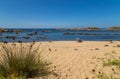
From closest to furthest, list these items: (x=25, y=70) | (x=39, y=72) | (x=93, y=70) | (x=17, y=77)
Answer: (x=17, y=77) → (x=25, y=70) → (x=39, y=72) → (x=93, y=70)

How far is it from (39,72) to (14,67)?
82cm

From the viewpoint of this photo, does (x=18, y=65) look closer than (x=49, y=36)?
Yes

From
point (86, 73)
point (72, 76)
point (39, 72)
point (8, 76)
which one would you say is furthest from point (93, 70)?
point (8, 76)

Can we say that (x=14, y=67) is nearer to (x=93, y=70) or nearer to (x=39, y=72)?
(x=39, y=72)

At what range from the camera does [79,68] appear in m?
6.46

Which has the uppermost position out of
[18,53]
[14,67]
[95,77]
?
[18,53]

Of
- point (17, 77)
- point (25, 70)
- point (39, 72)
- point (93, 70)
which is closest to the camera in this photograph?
point (17, 77)

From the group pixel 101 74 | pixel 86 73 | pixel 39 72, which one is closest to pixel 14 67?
pixel 39 72

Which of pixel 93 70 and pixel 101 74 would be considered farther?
pixel 93 70

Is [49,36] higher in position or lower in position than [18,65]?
lower

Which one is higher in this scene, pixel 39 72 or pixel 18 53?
pixel 18 53

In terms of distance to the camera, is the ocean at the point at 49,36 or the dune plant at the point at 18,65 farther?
the ocean at the point at 49,36

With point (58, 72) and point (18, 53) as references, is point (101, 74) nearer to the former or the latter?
point (58, 72)

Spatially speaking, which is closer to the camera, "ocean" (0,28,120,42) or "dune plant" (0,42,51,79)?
"dune plant" (0,42,51,79)
